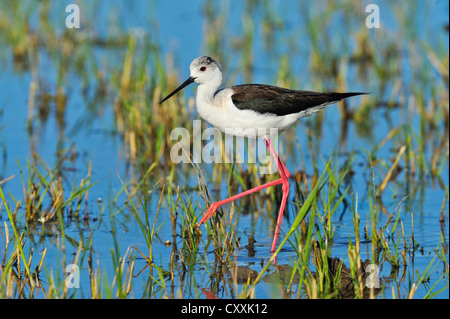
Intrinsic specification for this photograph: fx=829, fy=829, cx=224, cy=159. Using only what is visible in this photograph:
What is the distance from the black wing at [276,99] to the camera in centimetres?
573

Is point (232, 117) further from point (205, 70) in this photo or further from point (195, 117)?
point (195, 117)

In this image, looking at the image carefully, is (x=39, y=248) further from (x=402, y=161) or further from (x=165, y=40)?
(x=165, y=40)

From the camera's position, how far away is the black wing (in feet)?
18.8

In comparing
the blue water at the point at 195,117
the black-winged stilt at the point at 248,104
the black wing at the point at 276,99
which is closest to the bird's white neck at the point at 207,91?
the black-winged stilt at the point at 248,104

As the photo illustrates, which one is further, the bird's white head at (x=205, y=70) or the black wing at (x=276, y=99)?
the bird's white head at (x=205, y=70)

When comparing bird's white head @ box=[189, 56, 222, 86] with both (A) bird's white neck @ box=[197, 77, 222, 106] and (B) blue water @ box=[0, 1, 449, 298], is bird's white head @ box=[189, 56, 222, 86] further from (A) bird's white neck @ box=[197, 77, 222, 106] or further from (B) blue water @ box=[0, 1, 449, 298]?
(B) blue water @ box=[0, 1, 449, 298]

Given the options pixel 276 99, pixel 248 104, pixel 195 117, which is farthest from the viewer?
pixel 195 117

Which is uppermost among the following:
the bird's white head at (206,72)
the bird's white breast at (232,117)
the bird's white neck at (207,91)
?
the bird's white head at (206,72)

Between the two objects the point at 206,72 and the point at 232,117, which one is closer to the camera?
the point at 232,117

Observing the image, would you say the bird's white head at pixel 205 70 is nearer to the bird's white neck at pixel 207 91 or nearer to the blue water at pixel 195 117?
the bird's white neck at pixel 207 91

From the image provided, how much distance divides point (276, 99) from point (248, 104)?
0.23m

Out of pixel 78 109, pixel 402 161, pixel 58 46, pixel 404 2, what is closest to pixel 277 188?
pixel 402 161

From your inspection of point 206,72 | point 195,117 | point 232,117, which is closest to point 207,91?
point 206,72

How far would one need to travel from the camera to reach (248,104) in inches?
225
